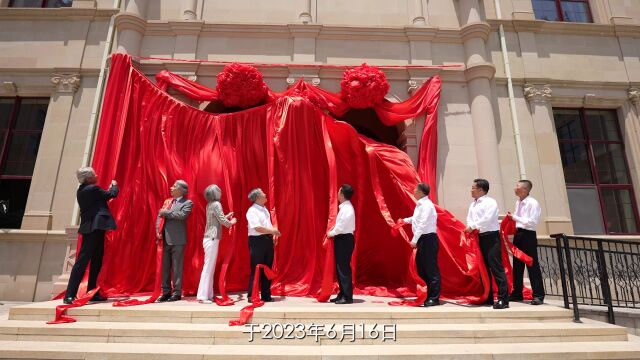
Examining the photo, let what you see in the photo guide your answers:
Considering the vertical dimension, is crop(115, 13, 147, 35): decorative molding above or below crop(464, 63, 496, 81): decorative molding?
above

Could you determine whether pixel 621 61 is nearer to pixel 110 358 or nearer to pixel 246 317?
pixel 246 317

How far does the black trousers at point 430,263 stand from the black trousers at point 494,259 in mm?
680

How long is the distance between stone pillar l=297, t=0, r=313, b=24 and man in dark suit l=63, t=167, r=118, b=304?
18.6ft

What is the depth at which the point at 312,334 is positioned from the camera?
3717mm

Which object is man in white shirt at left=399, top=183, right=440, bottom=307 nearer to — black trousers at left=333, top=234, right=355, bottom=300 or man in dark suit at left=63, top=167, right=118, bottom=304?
black trousers at left=333, top=234, right=355, bottom=300

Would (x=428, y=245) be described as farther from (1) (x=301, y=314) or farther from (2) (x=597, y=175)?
(2) (x=597, y=175)

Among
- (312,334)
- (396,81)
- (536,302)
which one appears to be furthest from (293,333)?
(396,81)

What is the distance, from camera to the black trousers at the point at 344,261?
4.84 m

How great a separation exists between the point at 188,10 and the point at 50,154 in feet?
14.5

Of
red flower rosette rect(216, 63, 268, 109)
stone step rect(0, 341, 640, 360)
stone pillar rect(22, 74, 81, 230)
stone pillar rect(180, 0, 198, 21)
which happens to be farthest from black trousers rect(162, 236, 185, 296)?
stone pillar rect(180, 0, 198, 21)

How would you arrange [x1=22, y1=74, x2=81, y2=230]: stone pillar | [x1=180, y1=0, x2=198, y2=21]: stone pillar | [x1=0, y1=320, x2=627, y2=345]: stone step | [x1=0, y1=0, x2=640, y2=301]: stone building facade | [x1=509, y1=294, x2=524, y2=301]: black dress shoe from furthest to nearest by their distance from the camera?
[x1=180, y1=0, x2=198, y2=21]: stone pillar < [x1=0, y1=0, x2=640, y2=301]: stone building facade < [x1=22, y1=74, x2=81, y2=230]: stone pillar < [x1=509, y1=294, x2=524, y2=301]: black dress shoe < [x1=0, y1=320, x2=627, y2=345]: stone step

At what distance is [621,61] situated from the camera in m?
8.75

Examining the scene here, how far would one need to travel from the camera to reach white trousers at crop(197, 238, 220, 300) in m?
4.81

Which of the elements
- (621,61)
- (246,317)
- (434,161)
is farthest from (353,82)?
(621,61)
